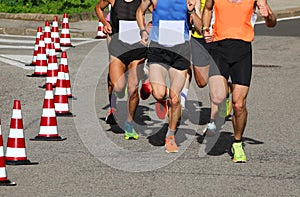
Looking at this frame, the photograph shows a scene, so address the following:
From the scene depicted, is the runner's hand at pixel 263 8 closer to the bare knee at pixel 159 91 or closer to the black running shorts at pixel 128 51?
the bare knee at pixel 159 91

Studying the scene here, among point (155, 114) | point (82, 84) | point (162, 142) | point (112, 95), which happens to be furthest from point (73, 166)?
point (82, 84)

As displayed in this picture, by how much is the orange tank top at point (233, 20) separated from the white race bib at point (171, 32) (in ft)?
1.47

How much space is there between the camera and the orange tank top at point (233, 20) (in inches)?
390

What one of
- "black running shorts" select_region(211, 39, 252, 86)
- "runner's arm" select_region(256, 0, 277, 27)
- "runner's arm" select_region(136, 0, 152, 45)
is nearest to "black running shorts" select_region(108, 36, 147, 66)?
→ "runner's arm" select_region(136, 0, 152, 45)

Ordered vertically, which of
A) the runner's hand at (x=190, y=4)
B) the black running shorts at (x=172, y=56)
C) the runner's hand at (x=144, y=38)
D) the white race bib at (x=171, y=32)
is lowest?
the black running shorts at (x=172, y=56)

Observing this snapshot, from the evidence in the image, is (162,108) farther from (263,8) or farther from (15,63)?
(15,63)

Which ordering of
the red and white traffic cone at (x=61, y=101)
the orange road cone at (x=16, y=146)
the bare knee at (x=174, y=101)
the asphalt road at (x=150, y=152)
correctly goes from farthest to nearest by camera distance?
1. the red and white traffic cone at (x=61, y=101)
2. the bare knee at (x=174, y=101)
3. the orange road cone at (x=16, y=146)
4. the asphalt road at (x=150, y=152)

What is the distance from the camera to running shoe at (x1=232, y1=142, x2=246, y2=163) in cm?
998

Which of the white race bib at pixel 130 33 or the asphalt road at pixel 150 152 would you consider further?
the white race bib at pixel 130 33

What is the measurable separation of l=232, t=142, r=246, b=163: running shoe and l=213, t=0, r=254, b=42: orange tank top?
111 cm

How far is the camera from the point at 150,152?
412 inches

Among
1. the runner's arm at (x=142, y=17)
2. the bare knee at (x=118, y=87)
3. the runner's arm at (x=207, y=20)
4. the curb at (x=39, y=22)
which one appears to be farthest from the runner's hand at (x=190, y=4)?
the curb at (x=39, y=22)

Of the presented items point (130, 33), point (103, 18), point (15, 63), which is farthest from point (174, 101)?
point (15, 63)

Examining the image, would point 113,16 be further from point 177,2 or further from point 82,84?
point 82,84
